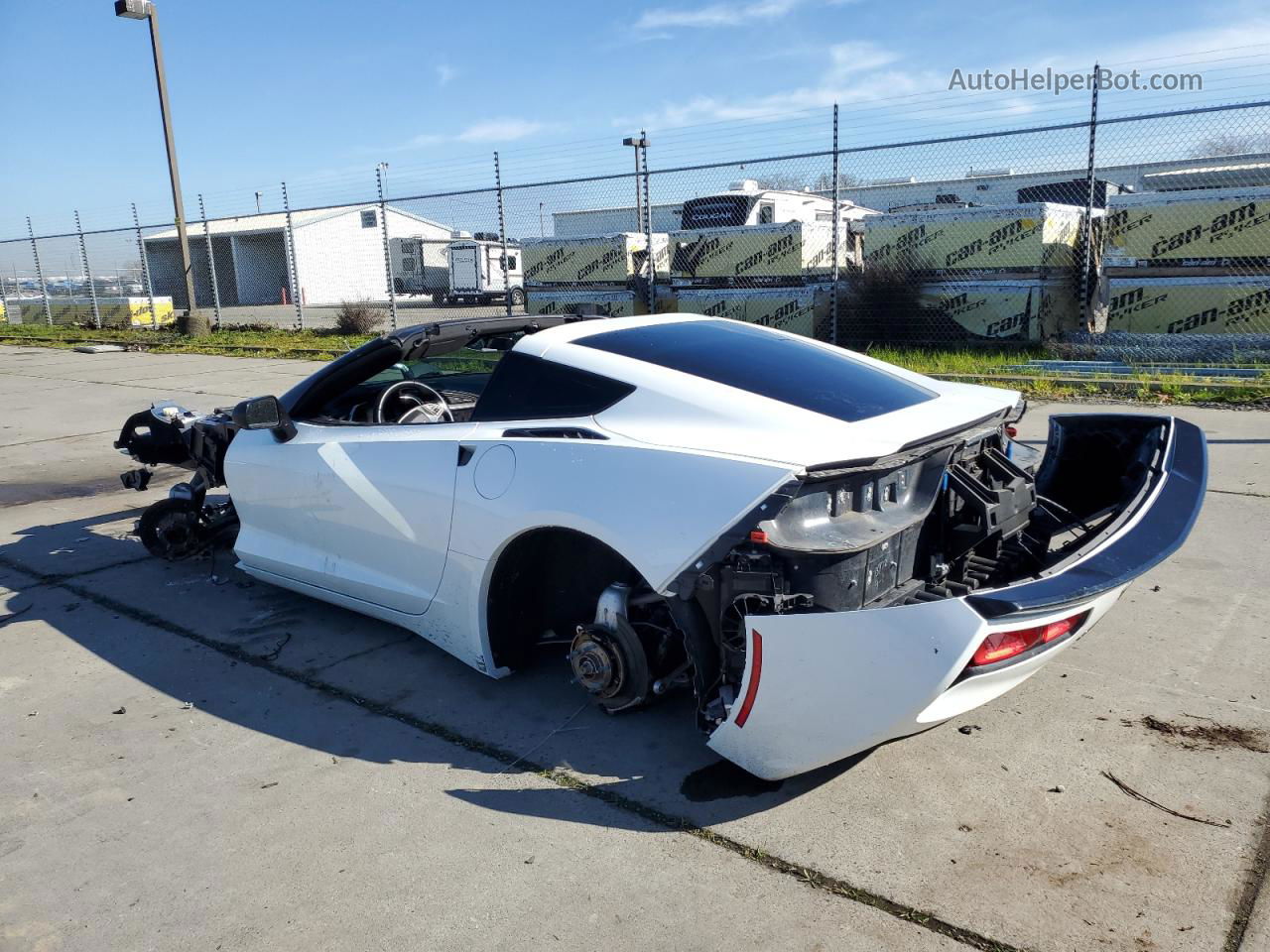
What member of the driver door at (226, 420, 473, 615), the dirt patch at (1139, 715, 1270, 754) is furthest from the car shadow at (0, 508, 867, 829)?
the dirt patch at (1139, 715, 1270, 754)

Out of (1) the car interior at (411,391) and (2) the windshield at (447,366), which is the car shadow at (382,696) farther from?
(2) the windshield at (447,366)

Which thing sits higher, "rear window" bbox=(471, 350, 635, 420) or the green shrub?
"rear window" bbox=(471, 350, 635, 420)

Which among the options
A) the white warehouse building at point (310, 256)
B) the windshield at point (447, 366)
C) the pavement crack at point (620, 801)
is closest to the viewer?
the pavement crack at point (620, 801)

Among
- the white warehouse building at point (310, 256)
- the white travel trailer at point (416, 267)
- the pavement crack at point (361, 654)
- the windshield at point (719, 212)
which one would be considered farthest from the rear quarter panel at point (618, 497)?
the white warehouse building at point (310, 256)

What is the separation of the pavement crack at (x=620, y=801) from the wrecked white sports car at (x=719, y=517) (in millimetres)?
254

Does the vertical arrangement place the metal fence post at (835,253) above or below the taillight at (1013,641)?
above

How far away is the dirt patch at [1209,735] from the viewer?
308 centimetres

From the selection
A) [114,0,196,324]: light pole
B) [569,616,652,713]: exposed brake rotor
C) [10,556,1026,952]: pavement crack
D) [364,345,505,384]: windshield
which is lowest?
[10,556,1026,952]: pavement crack

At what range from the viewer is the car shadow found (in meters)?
3.01

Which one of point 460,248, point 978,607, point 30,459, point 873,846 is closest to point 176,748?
point 873,846

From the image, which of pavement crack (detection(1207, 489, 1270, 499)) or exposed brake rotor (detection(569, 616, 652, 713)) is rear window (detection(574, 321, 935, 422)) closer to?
exposed brake rotor (detection(569, 616, 652, 713))

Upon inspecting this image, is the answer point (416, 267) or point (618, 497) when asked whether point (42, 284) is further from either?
point (618, 497)

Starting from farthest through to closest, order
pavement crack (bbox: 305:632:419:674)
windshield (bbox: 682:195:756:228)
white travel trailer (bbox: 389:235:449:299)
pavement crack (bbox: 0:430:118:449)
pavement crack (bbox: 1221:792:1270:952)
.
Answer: white travel trailer (bbox: 389:235:449:299) → windshield (bbox: 682:195:756:228) → pavement crack (bbox: 0:430:118:449) → pavement crack (bbox: 305:632:419:674) → pavement crack (bbox: 1221:792:1270:952)

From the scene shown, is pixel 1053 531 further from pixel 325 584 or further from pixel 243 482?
pixel 243 482
